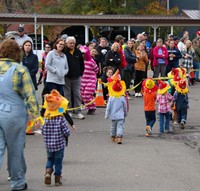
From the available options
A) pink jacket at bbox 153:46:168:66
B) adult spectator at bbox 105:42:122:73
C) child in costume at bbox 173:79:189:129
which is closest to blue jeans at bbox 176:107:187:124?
child in costume at bbox 173:79:189:129

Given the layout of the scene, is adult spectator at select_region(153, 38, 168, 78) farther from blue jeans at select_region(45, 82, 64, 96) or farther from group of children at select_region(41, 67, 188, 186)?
blue jeans at select_region(45, 82, 64, 96)

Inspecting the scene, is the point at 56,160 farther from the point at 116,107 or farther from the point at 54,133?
the point at 116,107

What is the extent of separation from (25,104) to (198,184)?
250cm

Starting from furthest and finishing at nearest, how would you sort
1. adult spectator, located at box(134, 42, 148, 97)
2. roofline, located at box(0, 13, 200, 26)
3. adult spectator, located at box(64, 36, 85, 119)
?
roofline, located at box(0, 13, 200, 26), adult spectator, located at box(134, 42, 148, 97), adult spectator, located at box(64, 36, 85, 119)

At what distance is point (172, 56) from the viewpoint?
19.5 meters

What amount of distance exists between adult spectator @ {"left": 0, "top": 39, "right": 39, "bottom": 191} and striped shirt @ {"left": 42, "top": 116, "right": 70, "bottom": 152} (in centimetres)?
46

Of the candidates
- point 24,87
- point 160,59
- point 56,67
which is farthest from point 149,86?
point 160,59

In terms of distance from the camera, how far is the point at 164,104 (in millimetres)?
11672

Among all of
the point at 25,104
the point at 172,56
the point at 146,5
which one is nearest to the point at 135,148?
the point at 25,104

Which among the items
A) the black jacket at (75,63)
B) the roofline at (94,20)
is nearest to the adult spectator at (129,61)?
the black jacket at (75,63)

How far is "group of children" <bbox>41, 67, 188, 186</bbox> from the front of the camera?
23.9 feet

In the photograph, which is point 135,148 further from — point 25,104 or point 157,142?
point 25,104

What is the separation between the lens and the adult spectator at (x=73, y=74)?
1319cm

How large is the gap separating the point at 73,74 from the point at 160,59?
21.5 feet
